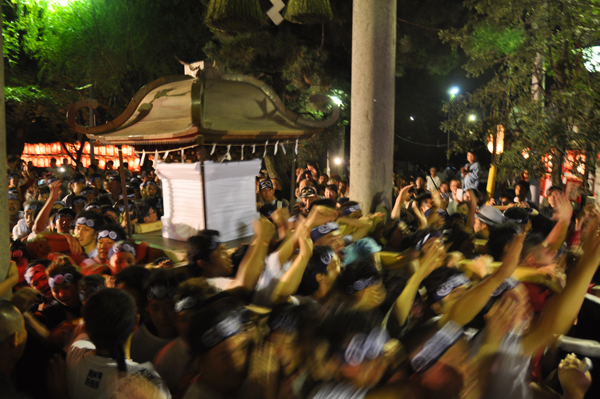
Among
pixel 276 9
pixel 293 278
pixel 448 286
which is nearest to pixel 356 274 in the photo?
pixel 293 278

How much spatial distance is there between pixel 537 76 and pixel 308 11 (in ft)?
12.0

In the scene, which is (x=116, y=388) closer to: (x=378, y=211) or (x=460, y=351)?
(x=460, y=351)

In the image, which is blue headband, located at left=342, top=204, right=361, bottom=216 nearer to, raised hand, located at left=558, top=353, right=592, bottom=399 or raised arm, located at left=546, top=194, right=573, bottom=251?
raised arm, located at left=546, top=194, right=573, bottom=251

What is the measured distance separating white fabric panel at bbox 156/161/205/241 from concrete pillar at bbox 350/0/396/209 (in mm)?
2123

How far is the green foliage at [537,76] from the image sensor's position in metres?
5.75

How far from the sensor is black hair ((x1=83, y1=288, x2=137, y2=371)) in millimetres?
2162

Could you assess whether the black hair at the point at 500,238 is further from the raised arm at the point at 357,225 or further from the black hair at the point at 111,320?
the black hair at the point at 111,320

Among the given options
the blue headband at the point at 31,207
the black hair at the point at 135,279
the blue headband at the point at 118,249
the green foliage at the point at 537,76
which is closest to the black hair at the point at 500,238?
the black hair at the point at 135,279

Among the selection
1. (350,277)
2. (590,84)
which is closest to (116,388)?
(350,277)

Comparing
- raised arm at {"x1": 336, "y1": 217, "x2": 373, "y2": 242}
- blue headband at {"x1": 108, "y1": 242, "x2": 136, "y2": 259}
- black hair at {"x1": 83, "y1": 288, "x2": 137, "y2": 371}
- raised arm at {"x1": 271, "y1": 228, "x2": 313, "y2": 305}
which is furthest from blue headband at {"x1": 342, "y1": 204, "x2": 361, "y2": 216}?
black hair at {"x1": 83, "y1": 288, "x2": 137, "y2": 371}

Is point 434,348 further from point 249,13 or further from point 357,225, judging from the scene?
point 249,13

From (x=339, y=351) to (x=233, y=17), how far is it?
3846 millimetres

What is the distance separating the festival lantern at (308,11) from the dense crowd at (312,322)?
2.57 m

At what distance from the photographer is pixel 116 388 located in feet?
6.75
